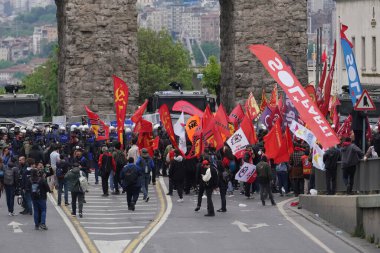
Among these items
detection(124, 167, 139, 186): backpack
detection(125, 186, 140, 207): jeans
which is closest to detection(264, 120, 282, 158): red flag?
detection(125, 186, 140, 207): jeans

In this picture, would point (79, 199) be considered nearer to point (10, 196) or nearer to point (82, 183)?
point (82, 183)

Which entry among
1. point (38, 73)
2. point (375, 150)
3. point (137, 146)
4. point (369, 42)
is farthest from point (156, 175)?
point (38, 73)

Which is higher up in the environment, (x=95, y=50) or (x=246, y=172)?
(x=95, y=50)

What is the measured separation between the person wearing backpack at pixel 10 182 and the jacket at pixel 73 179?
1.45m

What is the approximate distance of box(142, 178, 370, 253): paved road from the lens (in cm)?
2838

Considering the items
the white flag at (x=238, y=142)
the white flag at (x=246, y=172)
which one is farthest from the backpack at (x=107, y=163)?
the white flag at (x=246, y=172)

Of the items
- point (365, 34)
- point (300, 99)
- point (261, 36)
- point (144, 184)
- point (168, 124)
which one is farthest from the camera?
point (365, 34)

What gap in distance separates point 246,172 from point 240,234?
7.26m

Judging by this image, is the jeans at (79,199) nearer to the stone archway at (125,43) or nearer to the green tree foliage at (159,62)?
the stone archway at (125,43)

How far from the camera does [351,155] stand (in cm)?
3134

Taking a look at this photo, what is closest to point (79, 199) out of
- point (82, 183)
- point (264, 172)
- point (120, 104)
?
point (82, 183)

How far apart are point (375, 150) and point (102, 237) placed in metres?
6.64

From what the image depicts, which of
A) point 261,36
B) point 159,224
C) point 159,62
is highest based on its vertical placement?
point 261,36

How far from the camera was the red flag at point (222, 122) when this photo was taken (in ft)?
127
